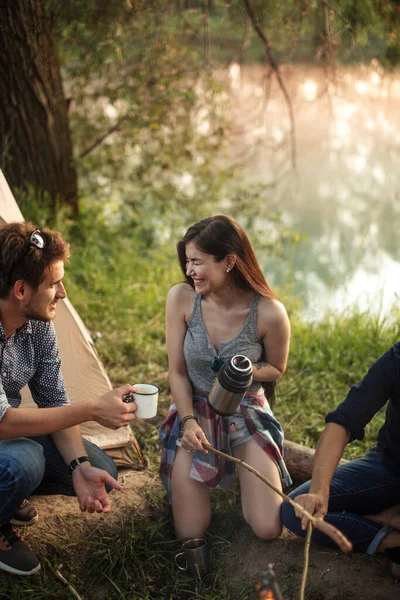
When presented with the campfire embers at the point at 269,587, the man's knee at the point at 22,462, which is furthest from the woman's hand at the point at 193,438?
the campfire embers at the point at 269,587

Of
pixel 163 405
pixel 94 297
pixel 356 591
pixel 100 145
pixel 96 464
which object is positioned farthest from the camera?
pixel 100 145

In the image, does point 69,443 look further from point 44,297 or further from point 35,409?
point 44,297

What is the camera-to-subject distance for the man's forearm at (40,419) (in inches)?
90.7

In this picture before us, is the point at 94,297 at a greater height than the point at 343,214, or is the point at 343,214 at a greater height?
the point at 94,297

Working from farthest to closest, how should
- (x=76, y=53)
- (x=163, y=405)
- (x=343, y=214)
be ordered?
(x=343, y=214) → (x=76, y=53) → (x=163, y=405)

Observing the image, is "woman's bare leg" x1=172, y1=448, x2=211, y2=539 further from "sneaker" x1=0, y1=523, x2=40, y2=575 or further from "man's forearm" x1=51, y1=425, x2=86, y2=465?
"sneaker" x1=0, y1=523, x2=40, y2=575

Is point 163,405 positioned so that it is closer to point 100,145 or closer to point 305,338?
point 305,338

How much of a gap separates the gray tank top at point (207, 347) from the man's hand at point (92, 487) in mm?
622

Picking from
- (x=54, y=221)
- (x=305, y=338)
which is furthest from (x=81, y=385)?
(x=54, y=221)

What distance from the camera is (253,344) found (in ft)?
9.39

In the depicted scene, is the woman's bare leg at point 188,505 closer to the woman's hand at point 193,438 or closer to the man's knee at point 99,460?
the woman's hand at point 193,438

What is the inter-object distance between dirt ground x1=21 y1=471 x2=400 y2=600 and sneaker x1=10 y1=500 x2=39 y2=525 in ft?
0.13

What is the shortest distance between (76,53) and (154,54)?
690 mm

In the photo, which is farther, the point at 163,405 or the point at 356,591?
the point at 163,405
